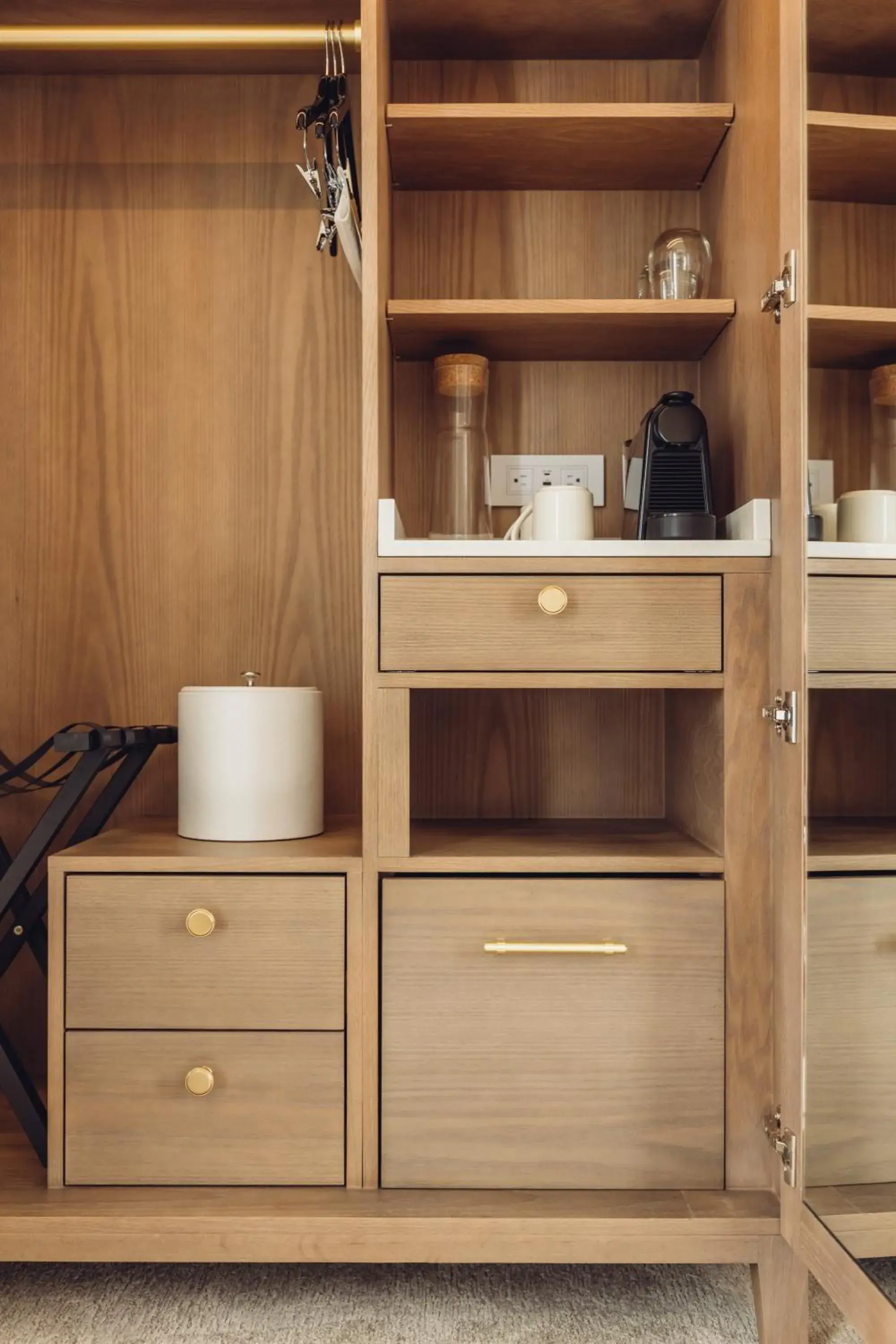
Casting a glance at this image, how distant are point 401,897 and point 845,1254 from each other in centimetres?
64

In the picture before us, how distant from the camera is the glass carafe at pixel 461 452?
1.66m

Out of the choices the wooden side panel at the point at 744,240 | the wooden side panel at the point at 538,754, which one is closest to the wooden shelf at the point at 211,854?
the wooden side panel at the point at 538,754

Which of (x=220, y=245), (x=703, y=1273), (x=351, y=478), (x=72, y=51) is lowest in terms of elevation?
(x=703, y=1273)

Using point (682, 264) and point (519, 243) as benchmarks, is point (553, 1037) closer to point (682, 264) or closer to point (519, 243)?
point (682, 264)

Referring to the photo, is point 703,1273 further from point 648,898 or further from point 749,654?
point 749,654

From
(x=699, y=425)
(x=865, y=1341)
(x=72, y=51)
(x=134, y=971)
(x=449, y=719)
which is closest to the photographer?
(x=865, y=1341)

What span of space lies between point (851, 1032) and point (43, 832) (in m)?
1.04

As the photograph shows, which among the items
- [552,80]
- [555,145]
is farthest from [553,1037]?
[552,80]

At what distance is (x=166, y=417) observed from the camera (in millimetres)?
1852

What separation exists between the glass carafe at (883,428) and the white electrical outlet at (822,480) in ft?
0.16

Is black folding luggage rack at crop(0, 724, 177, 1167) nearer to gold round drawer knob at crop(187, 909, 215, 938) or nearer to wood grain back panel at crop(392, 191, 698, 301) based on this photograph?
gold round drawer knob at crop(187, 909, 215, 938)

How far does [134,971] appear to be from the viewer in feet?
4.47

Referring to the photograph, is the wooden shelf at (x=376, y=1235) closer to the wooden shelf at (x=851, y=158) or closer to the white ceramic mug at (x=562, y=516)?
the white ceramic mug at (x=562, y=516)

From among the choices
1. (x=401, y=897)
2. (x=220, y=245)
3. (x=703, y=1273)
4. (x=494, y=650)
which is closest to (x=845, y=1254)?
(x=703, y=1273)
